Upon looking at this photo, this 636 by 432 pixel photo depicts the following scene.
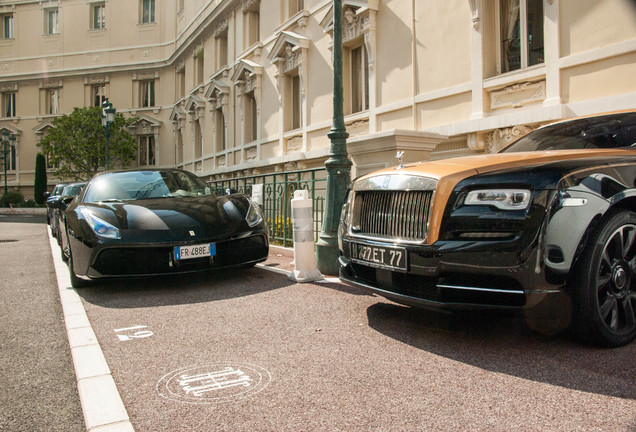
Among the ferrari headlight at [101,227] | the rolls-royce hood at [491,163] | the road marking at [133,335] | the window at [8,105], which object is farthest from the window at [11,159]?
the rolls-royce hood at [491,163]

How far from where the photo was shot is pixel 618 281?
316 cm

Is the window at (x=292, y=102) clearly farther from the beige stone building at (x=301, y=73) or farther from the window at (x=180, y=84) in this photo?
the window at (x=180, y=84)

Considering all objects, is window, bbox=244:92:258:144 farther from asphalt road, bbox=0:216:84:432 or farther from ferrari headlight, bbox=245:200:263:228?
asphalt road, bbox=0:216:84:432

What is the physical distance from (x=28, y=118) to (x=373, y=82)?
30.8 m

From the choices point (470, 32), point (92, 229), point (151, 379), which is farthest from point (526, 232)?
point (470, 32)

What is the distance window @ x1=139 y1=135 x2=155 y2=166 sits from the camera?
105 feet

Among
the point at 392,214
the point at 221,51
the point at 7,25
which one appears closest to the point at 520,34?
the point at 392,214

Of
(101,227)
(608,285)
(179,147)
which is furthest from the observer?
(179,147)

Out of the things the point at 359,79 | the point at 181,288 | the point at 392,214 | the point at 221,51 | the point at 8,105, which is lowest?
the point at 181,288

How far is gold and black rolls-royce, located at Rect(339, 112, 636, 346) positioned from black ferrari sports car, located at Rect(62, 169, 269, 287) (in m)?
2.30

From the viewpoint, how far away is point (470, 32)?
959 centimetres

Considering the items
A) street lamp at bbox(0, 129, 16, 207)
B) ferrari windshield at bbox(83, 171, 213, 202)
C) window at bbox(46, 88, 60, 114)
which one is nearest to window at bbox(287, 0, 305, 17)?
ferrari windshield at bbox(83, 171, 213, 202)

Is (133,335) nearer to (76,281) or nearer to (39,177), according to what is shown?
(76,281)

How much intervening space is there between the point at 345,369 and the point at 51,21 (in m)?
39.6
